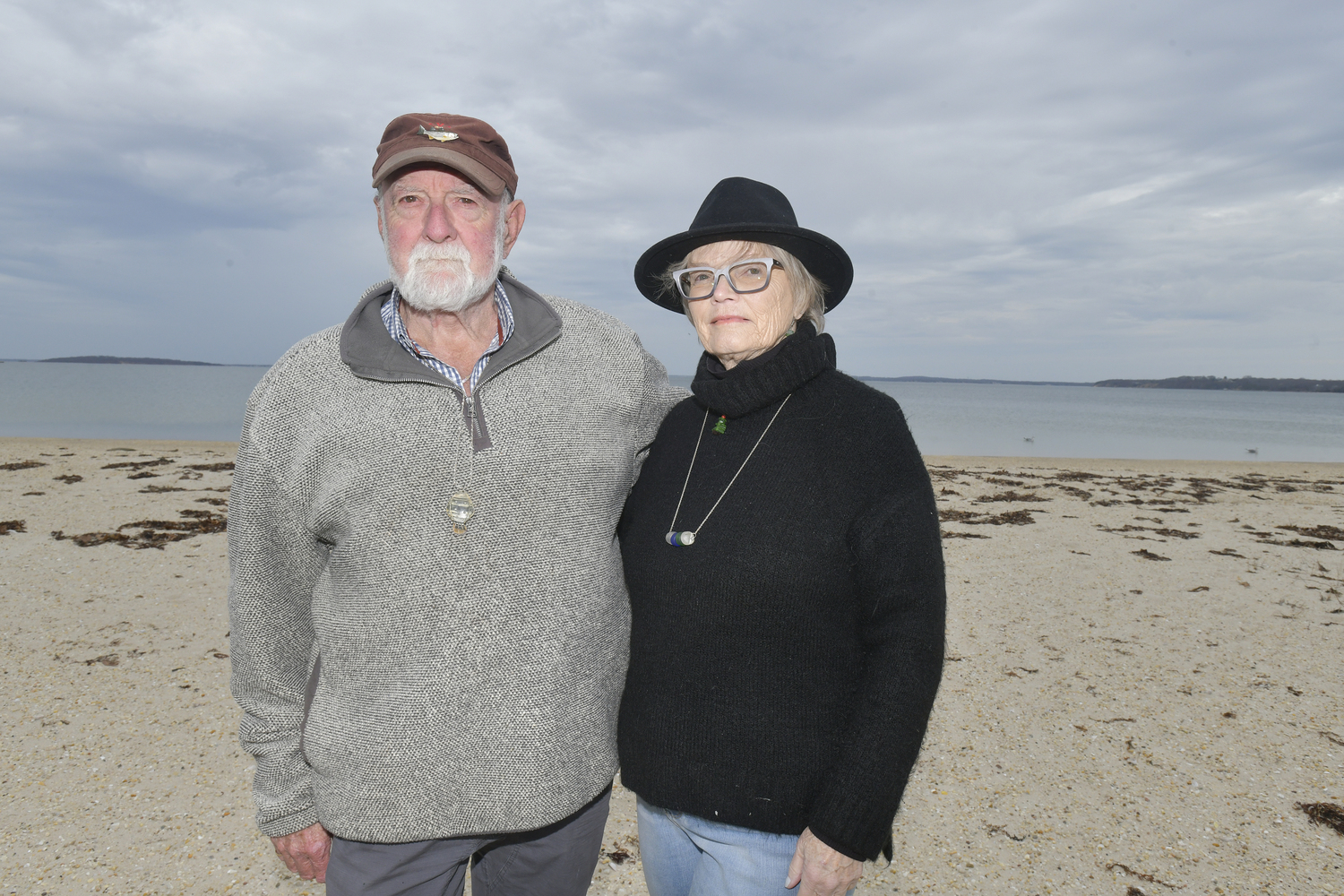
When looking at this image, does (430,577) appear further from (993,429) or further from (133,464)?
(993,429)

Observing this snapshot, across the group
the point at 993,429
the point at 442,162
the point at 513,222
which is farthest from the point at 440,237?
the point at 993,429

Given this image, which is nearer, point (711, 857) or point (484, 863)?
point (711, 857)

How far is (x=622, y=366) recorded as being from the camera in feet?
7.47

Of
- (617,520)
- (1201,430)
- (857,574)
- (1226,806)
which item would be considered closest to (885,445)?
(857,574)

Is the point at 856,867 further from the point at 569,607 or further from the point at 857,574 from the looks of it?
the point at 569,607

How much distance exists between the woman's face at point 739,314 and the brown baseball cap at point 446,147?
2.08 feet

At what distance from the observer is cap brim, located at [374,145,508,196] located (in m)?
2.04

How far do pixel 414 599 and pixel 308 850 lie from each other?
826mm

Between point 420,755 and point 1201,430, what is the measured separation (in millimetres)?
51970

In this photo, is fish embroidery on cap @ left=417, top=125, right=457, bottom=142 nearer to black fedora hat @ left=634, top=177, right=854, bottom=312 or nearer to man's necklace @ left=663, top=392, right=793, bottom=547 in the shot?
black fedora hat @ left=634, top=177, right=854, bottom=312

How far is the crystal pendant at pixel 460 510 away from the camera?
6.15 feet

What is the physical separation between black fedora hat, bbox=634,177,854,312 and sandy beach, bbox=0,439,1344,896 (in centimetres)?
277

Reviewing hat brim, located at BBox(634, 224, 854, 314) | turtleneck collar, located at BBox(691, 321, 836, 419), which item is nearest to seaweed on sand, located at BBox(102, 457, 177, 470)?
hat brim, located at BBox(634, 224, 854, 314)

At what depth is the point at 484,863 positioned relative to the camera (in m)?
2.22
